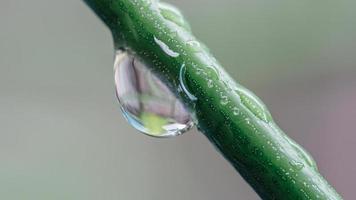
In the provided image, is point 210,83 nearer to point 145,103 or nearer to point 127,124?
point 145,103

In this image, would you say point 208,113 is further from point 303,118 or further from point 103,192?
point 303,118

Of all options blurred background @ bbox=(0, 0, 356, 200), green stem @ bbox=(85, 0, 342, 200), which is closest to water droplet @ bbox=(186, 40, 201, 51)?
green stem @ bbox=(85, 0, 342, 200)

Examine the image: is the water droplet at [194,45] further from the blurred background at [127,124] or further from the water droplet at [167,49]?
the blurred background at [127,124]

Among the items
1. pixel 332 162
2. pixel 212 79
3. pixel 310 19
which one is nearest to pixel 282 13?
pixel 310 19

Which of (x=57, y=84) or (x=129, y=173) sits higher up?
(x=57, y=84)

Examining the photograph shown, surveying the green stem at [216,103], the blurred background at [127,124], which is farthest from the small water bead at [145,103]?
the blurred background at [127,124]

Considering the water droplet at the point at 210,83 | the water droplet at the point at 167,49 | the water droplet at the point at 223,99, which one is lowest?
the water droplet at the point at 223,99
